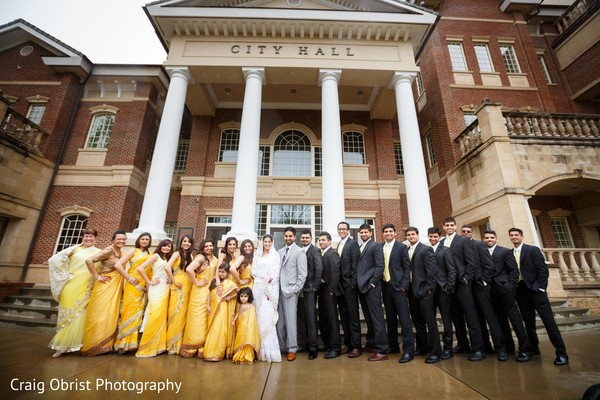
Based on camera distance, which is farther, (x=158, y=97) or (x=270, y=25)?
(x=158, y=97)

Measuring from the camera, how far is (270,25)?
35.3 feet

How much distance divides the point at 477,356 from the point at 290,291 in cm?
304

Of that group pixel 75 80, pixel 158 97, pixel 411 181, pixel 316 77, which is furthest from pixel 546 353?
pixel 75 80

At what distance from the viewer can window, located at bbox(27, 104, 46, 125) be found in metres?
12.6

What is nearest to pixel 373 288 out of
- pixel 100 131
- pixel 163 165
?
pixel 163 165

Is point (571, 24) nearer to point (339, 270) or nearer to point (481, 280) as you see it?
point (481, 280)

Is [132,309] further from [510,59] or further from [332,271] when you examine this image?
[510,59]

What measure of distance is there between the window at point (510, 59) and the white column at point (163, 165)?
1634cm

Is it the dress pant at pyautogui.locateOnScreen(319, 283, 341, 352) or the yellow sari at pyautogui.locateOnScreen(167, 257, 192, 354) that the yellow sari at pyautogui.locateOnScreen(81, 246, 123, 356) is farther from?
the dress pant at pyautogui.locateOnScreen(319, 283, 341, 352)

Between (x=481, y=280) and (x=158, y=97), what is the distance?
53.1 feet

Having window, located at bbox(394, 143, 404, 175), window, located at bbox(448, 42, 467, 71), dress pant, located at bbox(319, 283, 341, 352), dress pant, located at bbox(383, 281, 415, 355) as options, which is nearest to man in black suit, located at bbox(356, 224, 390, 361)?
dress pant, located at bbox(383, 281, 415, 355)

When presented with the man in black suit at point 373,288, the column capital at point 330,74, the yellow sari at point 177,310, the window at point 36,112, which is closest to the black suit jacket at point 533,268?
the man in black suit at point 373,288

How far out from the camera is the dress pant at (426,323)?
4055 mm

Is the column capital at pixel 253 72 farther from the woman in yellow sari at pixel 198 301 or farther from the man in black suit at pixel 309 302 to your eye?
the man in black suit at pixel 309 302
